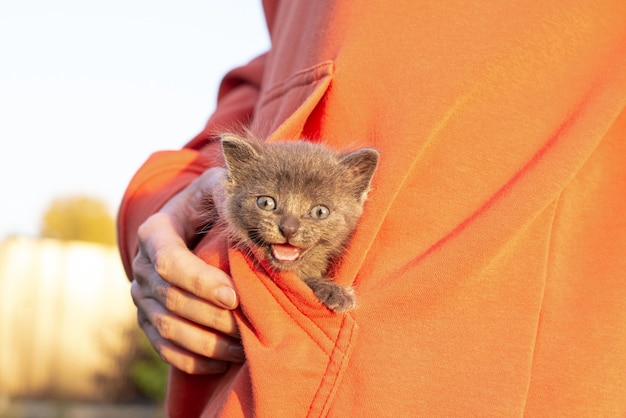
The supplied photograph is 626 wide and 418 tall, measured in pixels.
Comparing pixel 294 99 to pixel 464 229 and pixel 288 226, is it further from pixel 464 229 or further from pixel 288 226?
pixel 464 229

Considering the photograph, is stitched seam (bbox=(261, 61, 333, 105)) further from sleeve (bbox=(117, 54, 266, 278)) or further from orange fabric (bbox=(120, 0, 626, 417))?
sleeve (bbox=(117, 54, 266, 278))

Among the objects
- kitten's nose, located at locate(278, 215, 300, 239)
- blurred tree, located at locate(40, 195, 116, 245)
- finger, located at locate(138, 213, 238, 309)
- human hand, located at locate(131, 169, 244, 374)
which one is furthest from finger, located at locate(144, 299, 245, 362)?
blurred tree, located at locate(40, 195, 116, 245)

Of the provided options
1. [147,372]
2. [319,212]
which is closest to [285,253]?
[319,212]

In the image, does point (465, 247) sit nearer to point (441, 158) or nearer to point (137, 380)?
point (441, 158)

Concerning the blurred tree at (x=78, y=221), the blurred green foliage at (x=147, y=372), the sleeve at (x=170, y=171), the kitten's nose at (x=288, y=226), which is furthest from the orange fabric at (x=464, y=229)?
the blurred tree at (x=78, y=221)

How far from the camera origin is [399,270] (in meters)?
1.91

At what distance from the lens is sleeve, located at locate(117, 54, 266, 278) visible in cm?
271

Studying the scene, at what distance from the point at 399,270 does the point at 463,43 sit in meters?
0.74

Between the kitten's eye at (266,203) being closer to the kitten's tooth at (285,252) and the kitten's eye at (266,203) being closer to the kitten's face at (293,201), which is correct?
the kitten's face at (293,201)

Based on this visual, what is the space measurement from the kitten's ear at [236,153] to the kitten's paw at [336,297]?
0.67 metres

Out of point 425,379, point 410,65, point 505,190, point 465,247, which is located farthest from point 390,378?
point 410,65

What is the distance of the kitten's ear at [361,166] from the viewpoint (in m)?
2.13

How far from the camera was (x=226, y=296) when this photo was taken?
2047 millimetres

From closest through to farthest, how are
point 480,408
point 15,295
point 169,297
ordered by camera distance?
1. point 480,408
2. point 169,297
3. point 15,295
